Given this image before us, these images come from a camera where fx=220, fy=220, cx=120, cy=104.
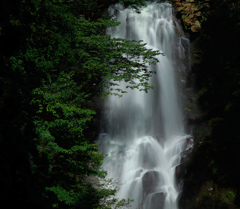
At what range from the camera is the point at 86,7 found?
13.1m

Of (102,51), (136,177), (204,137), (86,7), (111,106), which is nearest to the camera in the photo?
(102,51)

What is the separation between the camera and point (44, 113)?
7.08 metres

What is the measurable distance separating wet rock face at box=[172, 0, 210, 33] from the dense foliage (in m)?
10.7

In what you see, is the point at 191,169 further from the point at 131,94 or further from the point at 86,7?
the point at 86,7

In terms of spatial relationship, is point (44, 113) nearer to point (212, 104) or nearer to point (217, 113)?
point (217, 113)

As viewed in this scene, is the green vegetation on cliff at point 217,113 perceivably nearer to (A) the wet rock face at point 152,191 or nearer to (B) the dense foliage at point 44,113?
(A) the wet rock face at point 152,191

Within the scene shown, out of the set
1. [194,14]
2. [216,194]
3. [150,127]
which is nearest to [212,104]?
[150,127]

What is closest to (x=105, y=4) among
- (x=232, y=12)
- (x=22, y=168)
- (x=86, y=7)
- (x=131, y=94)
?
(x=86, y=7)

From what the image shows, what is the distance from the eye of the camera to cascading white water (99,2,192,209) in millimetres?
11325

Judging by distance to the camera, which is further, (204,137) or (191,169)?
(204,137)

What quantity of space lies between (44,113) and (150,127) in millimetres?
10120

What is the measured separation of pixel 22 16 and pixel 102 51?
373 centimetres

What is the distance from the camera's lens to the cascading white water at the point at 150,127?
11.3 meters

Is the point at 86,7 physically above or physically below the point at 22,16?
above
